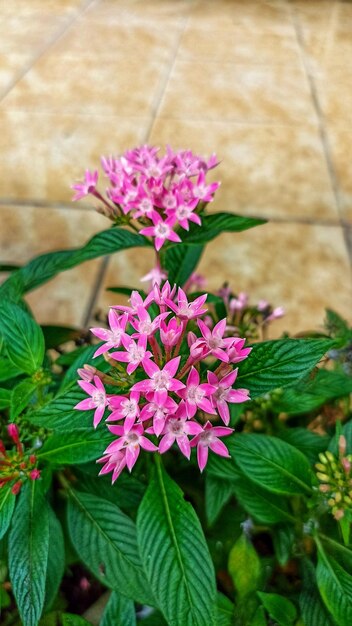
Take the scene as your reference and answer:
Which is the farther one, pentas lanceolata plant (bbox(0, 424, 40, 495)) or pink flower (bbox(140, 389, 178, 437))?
pentas lanceolata plant (bbox(0, 424, 40, 495))

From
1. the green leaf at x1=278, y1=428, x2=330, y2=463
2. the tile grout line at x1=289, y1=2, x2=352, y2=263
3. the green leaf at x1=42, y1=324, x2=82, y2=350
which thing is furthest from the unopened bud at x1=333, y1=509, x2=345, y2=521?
the tile grout line at x1=289, y1=2, x2=352, y2=263

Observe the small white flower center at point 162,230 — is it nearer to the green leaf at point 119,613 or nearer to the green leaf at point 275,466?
the green leaf at point 275,466

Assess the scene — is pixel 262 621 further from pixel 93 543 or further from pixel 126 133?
pixel 126 133

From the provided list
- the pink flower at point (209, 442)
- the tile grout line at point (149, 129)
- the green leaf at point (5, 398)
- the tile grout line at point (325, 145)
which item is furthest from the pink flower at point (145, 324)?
the tile grout line at point (325, 145)

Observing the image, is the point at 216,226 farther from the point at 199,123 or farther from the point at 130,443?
the point at 199,123

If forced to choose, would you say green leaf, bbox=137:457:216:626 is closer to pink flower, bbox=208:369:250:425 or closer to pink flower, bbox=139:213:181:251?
pink flower, bbox=208:369:250:425

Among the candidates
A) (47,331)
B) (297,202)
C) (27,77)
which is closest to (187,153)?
(47,331)
